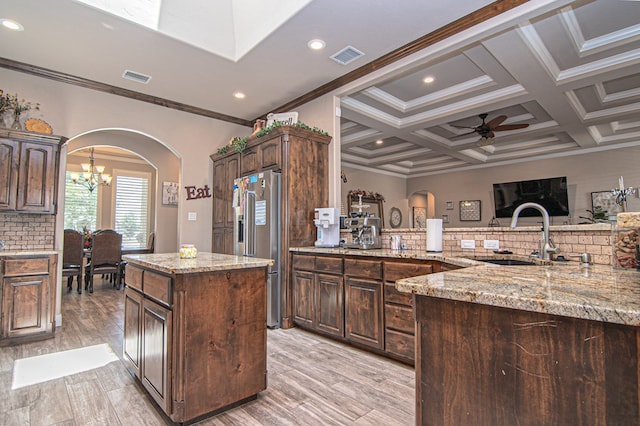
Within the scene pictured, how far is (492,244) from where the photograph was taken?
286 cm

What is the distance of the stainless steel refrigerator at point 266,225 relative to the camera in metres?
3.78

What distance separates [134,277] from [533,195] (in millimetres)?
8113

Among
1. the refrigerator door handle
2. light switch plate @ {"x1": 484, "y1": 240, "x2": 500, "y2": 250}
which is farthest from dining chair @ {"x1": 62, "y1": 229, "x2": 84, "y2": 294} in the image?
light switch plate @ {"x1": 484, "y1": 240, "x2": 500, "y2": 250}

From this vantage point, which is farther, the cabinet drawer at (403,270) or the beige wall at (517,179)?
the beige wall at (517,179)

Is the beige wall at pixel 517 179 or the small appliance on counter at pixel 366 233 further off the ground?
the beige wall at pixel 517 179

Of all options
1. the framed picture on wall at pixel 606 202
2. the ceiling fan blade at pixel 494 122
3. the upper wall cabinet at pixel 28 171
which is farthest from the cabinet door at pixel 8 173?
the framed picture on wall at pixel 606 202

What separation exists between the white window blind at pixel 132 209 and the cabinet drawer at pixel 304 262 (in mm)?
5490

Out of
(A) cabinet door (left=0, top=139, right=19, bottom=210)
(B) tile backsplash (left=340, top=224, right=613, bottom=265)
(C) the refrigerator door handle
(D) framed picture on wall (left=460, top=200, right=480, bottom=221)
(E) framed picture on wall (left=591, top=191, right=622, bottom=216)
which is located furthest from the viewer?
(D) framed picture on wall (left=460, top=200, right=480, bottom=221)

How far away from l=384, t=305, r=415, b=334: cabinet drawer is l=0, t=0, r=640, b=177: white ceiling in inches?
96.3

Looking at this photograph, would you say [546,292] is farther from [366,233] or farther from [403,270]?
[366,233]

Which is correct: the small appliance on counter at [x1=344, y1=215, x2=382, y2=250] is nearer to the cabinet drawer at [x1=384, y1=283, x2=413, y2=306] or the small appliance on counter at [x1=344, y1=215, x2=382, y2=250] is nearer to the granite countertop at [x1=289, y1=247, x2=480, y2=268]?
the granite countertop at [x1=289, y1=247, x2=480, y2=268]

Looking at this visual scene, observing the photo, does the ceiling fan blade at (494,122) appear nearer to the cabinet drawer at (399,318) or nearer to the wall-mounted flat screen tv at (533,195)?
the wall-mounted flat screen tv at (533,195)

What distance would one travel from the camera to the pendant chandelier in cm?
663

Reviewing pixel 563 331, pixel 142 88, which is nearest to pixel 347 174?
pixel 142 88
